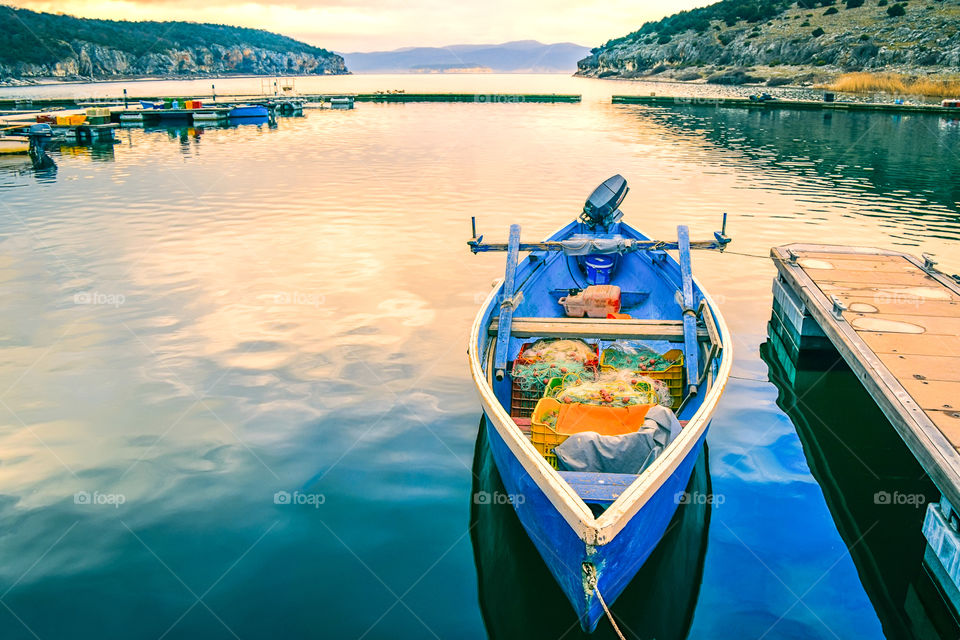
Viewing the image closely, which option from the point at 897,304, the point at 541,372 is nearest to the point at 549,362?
the point at 541,372

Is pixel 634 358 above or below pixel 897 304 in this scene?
below

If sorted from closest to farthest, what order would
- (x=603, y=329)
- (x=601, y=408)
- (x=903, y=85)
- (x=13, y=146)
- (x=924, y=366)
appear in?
(x=601, y=408) → (x=924, y=366) → (x=603, y=329) → (x=13, y=146) → (x=903, y=85)

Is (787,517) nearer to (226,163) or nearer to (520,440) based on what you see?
(520,440)

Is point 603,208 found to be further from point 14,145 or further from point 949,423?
point 14,145

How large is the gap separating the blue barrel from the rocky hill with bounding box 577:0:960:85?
299 feet

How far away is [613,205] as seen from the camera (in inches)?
595

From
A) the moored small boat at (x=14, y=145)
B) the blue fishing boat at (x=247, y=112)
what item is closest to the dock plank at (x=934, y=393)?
the moored small boat at (x=14, y=145)

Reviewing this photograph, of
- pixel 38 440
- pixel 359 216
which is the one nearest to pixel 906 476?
pixel 38 440

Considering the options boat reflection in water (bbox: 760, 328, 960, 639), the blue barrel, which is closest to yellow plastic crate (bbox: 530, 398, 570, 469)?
boat reflection in water (bbox: 760, 328, 960, 639)

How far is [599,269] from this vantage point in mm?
13320

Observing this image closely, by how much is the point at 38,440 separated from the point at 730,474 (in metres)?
10.1

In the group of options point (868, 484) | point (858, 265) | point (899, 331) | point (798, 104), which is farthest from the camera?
point (798, 104)

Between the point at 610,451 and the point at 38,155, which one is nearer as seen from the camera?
the point at 610,451

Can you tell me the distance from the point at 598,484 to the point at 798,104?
7383cm
